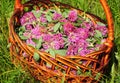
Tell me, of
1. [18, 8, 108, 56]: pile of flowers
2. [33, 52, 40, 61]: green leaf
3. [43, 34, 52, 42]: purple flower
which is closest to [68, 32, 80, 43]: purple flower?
[18, 8, 108, 56]: pile of flowers

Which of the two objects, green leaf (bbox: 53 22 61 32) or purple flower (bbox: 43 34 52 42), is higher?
green leaf (bbox: 53 22 61 32)

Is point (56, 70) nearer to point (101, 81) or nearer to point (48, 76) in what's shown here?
point (48, 76)

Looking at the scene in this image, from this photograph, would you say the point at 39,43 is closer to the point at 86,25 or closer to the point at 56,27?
the point at 56,27

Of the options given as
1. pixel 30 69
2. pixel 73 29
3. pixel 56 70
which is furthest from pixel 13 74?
pixel 73 29

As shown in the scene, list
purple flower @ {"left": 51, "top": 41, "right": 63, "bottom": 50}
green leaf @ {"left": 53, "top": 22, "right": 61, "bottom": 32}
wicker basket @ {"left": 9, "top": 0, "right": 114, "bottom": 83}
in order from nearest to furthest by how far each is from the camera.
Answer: wicker basket @ {"left": 9, "top": 0, "right": 114, "bottom": 83} → purple flower @ {"left": 51, "top": 41, "right": 63, "bottom": 50} → green leaf @ {"left": 53, "top": 22, "right": 61, "bottom": 32}

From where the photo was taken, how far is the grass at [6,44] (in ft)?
6.15

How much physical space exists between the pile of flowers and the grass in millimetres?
160

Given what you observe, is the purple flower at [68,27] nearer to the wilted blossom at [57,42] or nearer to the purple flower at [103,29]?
the wilted blossom at [57,42]

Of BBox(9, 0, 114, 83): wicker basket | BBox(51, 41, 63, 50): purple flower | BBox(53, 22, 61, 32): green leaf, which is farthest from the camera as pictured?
BBox(53, 22, 61, 32): green leaf

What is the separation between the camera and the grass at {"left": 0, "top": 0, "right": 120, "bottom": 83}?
187 cm

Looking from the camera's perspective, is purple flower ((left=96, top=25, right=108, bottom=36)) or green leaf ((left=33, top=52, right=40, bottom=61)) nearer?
green leaf ((left=33, top=52, right=40, bottom=61))

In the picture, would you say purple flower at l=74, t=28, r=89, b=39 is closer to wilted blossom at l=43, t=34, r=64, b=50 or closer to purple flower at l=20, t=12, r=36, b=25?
wilted blossom at l=43, t=34, r=64, b=50

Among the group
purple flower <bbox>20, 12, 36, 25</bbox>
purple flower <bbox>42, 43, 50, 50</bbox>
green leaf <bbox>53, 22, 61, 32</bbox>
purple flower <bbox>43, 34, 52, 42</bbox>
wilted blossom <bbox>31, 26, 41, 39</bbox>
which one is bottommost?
purple flower <bbox>42, 43, 50, 50</bbox>

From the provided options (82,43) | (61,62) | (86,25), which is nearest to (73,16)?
(86,25)
